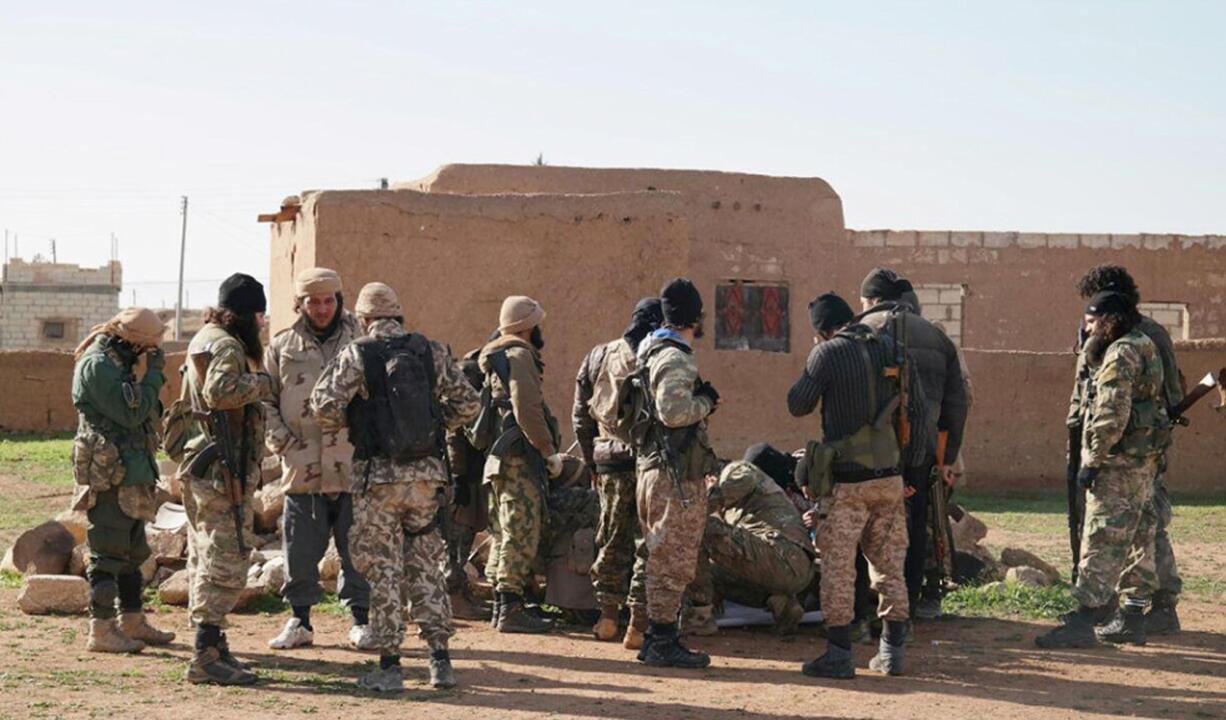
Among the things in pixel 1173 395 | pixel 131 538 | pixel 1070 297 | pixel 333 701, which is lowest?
pixel 333 701

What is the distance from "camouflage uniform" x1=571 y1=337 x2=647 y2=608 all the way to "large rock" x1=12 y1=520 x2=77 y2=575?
3471mm

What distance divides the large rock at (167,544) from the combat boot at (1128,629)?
17.4 ft

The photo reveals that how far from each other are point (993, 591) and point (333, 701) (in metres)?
4.37

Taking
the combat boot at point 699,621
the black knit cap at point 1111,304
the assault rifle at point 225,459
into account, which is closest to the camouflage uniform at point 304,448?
the assault rifle at point 225,459

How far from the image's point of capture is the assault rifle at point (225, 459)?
711cm

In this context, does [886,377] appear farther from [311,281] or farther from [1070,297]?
[1070,297]

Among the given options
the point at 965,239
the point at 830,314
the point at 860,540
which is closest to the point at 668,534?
the point at 860,540

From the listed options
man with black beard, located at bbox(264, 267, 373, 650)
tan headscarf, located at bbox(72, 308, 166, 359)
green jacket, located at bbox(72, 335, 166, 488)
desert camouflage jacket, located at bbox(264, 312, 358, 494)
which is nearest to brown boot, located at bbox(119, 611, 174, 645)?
man with black beard, located at bbox(264, 267, 373, 650)

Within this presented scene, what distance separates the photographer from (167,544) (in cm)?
973

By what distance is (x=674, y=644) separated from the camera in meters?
7.60

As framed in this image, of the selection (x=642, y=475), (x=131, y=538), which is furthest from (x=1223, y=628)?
(x=131, y=538)

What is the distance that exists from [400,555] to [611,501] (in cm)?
146

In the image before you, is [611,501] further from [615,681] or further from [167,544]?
[167,544]

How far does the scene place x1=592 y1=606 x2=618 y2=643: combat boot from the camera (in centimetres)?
827
